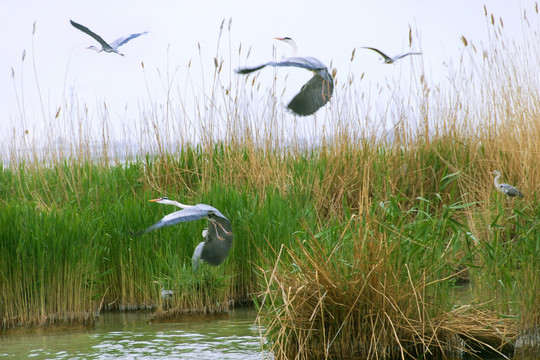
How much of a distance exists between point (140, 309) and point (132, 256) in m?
0.43

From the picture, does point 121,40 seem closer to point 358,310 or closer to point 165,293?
point 165,293

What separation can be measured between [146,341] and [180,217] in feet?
3.41

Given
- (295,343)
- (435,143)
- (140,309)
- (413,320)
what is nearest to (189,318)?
(140,309)

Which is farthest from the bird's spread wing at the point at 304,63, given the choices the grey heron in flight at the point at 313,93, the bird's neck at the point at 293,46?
the bird's neck at the point at 293,46

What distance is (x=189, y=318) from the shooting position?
5223mm

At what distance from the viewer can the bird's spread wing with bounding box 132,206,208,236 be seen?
3874 mm

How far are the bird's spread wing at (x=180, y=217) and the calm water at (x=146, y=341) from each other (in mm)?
736

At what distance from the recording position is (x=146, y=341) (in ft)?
14.8

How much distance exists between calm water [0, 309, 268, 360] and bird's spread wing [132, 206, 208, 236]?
0.74m

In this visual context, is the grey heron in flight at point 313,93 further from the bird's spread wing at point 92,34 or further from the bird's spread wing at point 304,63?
the bird's spread wing at point 92,34

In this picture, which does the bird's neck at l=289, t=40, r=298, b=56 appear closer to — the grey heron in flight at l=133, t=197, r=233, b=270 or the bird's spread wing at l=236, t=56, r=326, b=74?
the bird's spread wing at l=236, t=56, r=326, b=74

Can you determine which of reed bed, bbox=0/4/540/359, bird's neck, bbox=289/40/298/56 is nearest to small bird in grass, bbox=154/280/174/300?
reed bed, bbox=0/4/540/359

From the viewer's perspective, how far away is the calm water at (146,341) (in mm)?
4148

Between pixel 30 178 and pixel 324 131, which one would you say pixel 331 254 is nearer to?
pixel 324 131
